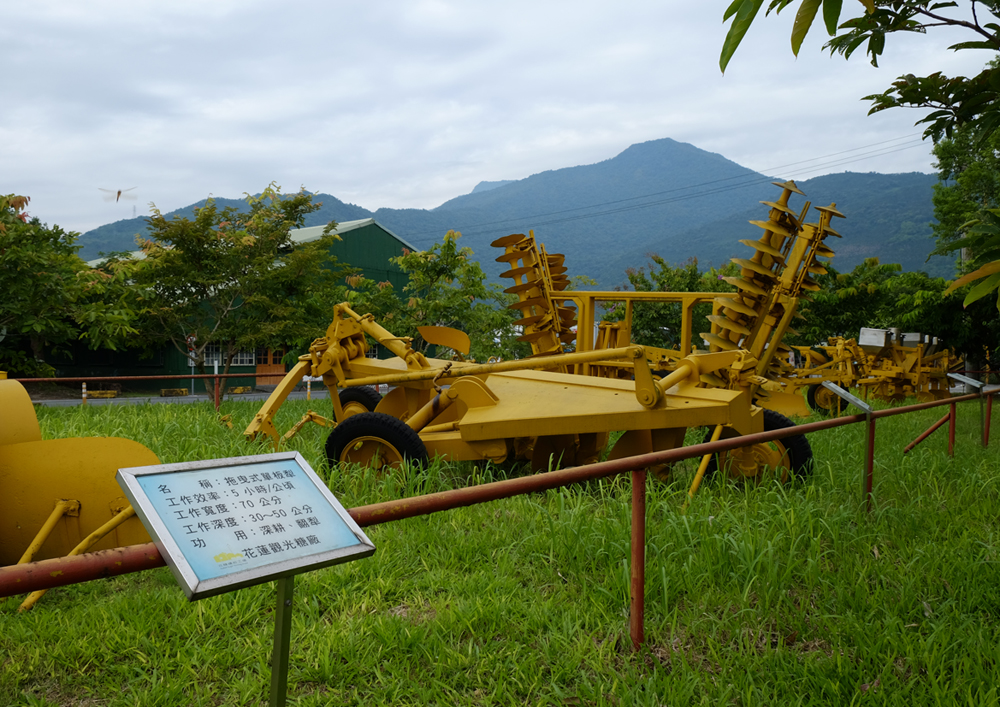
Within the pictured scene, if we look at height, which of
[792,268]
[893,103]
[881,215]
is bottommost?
[792,268]

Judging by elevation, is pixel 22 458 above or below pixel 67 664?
above

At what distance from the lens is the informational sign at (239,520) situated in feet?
4.70

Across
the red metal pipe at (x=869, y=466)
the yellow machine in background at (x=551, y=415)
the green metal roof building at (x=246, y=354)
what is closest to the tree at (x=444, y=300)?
the green metal roof building at (x=246, y=354)

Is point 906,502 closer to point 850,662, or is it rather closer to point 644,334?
point 850,662

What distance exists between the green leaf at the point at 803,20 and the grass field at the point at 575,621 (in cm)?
194

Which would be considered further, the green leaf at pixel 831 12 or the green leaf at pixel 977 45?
the green leaf at pixel 977 45

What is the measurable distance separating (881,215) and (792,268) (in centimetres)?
20005

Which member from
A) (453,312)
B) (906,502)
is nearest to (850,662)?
(906,502)

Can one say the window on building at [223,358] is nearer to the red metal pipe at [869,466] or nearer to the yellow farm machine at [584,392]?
the yellow farm machine at [584,392]

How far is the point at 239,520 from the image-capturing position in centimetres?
159

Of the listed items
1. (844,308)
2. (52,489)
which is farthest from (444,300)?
(52,489)

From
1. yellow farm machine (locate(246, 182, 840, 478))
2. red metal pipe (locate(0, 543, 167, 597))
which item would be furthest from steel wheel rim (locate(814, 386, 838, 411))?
red metal pipe (locate(0, 543, 167, 597))

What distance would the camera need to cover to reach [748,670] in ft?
8.20

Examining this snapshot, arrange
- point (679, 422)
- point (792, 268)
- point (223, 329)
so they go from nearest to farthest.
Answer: point (679, 422) < point (792, 268) < point (223, 329)
